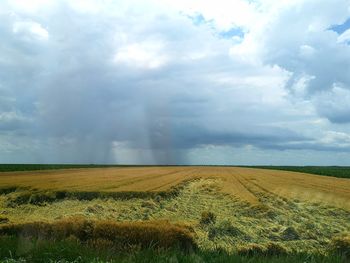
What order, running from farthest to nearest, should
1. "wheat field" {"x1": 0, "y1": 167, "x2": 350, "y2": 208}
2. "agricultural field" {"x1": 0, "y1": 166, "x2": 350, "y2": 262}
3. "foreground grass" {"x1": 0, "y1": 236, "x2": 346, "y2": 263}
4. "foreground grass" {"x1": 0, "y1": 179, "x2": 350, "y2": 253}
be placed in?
"wheat field" {"x1": 0, "y1": 167, "x2": 350, "y2": 208}, "foreground grass" {"x1": 0, "y1": 179, "x2": 350, "y2": 253}, "agricultural field" {"x1": 0, "y1": 166, "x2": 350, "y2": 262}, "foreground grass" {"x1": 0, "y1": 236, "x2": 346, "y2": 263}

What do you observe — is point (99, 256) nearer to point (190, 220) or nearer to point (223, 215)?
point (190, 220)

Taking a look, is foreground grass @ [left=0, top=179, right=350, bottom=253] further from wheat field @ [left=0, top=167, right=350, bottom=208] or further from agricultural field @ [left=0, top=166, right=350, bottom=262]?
wheat field @ [left=0, top=167, right=350, bottom=208]

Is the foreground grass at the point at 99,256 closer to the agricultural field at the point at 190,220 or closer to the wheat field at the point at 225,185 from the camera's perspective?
the agricultural field at the point at 190,220

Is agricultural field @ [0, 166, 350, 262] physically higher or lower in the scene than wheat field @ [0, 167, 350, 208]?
lower

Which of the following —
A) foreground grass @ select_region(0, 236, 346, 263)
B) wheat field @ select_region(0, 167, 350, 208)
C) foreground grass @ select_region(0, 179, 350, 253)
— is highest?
wheat field @ select_region(0, 167, 350, 208)

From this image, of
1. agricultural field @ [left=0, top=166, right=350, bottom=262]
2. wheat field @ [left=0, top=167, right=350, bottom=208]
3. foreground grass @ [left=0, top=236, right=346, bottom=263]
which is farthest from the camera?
wheat field @ [left=0, top=167, right=350, bottom=208]

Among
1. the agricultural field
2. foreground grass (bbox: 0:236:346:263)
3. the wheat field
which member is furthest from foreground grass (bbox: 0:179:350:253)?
foreground grass (bbox: 0:236:346:263)

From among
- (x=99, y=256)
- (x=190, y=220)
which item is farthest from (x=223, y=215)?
(x=99, y=256)

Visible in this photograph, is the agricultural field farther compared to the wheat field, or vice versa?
the wheat field

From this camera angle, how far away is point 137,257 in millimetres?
10766

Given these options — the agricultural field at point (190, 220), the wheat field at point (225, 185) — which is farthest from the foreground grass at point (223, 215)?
the wheat field at point (225, 185)

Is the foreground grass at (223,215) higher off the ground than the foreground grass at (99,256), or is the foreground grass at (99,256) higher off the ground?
the foreground grass at (223,215)

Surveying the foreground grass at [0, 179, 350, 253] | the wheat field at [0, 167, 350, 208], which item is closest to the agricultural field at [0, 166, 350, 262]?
the foreground grass at [0, 179, 350, 253]

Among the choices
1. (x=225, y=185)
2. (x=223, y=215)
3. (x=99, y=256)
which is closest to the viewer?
(x=99, y=256)
